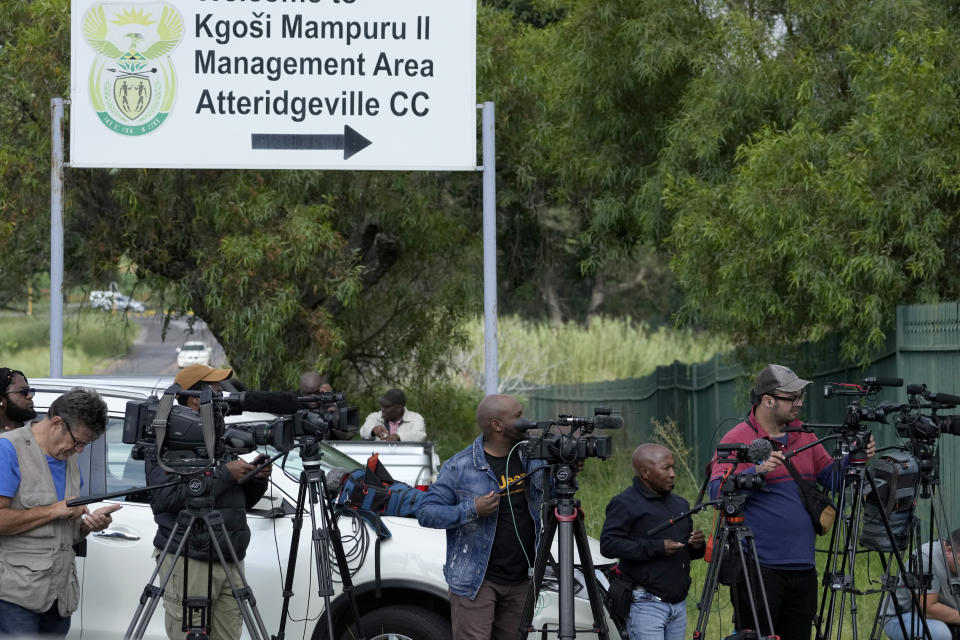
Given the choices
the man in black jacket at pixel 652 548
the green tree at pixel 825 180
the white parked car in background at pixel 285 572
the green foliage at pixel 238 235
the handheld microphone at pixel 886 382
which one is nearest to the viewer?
the handheld microphone at pixel 886 382

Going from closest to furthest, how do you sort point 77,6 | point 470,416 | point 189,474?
1. point 189,474
2. point 77,6
3. point 470,416

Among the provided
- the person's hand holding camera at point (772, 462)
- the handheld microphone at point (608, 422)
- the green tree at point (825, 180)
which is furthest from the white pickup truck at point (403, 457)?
the person's hand holding camera at point (772, 462)

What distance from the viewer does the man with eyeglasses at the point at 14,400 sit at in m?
6.33

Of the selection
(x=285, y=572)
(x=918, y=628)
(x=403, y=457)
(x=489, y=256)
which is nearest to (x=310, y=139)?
(x=489, y=256)

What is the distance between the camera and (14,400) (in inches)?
249

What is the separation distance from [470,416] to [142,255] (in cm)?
553

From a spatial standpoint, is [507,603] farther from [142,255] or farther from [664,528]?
[142,255]

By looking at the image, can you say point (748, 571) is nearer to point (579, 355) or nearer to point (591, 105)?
point (591, 105)

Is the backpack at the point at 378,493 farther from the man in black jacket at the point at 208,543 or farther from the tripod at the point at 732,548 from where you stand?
the tripod at the point at 732,548

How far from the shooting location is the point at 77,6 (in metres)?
10.1

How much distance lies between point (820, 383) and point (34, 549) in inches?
309

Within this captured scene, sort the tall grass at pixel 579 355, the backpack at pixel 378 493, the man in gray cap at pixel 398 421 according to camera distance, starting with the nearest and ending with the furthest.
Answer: the backpack at pixel 378 493, the man in gray cap at pixel 398 421, the tall grass at pixel 579 355

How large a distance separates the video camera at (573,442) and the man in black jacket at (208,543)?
4.43 feet

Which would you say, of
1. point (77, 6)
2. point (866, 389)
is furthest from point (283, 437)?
point (77, 6)
